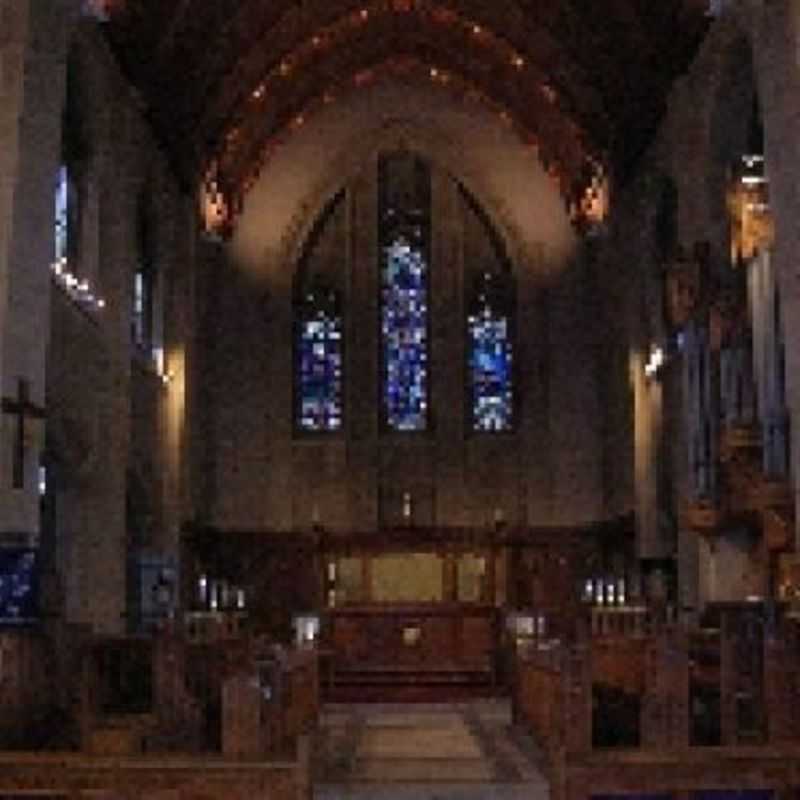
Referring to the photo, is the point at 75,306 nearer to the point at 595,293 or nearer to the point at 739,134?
the point at 739,134

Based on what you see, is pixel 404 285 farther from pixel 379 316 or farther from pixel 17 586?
pixel 17 586

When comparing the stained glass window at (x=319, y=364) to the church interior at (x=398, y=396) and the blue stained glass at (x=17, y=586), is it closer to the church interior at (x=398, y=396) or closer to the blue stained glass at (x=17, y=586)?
the church interior at (x=398, y=396)

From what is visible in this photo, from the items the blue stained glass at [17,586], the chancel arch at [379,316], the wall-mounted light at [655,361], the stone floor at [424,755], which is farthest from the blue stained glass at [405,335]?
the blue stained glass at [17,586]

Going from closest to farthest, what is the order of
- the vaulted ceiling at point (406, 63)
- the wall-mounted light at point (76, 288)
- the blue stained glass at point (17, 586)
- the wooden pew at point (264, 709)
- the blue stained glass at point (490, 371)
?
the wooden pew at point (264, 709)
the blue stained glass at point (17, 586)
the wall-mounted light at point (76, 288)
the vaulted ceiling at point (406, 63)
the blue stained glass at point (490, 371)

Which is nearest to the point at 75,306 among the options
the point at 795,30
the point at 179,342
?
the point at 179,342

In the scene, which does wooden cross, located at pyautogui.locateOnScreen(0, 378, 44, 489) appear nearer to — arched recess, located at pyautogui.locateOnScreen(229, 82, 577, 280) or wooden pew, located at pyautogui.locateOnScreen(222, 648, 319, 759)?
wooden pew, located at pyautogui.locateOnScreen(222, 648, 319, 759)

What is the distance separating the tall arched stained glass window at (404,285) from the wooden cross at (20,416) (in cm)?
1457

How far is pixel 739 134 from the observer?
1950cm

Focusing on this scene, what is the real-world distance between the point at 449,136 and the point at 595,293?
14.3 feet

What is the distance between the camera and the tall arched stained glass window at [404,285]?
27969mm

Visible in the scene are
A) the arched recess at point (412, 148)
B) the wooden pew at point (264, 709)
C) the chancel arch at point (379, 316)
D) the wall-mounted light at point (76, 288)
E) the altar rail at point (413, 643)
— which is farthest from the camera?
the arched recess at point (412, 148)

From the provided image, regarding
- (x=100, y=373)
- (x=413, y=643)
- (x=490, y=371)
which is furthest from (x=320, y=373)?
(x=100, y=373)

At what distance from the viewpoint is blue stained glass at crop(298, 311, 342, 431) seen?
2781 centimetres

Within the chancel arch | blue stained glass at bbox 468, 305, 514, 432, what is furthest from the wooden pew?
blue stained glass at bbox 468, 305, 514, 432
